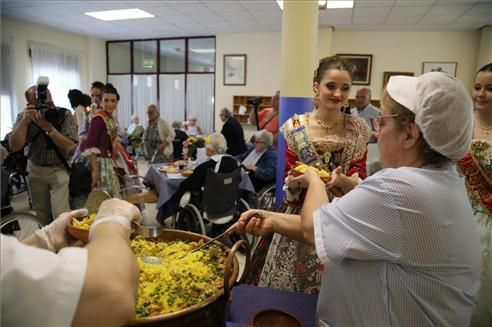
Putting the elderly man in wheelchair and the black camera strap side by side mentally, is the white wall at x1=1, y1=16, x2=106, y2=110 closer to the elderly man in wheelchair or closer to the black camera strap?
the black camera strap

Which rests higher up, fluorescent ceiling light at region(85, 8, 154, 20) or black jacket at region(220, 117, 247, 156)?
fluorescent ceiling light at region(85, 8, 154, 20)

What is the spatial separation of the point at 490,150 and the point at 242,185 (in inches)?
93.5

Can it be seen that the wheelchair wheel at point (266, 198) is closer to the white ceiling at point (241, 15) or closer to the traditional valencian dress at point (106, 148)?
the traditional valencian dress at point (106, 148)

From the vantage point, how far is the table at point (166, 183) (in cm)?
331

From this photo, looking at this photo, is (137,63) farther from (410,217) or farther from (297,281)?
(410,217)

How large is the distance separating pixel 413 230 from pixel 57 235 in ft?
3.15

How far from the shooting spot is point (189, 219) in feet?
11.0

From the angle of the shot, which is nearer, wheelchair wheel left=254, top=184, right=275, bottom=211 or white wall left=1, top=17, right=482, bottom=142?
wheelchair wheel left=254, top=184, right=275, bottom=211

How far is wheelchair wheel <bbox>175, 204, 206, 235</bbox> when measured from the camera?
3.16m

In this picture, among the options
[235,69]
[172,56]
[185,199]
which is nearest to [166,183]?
[185,199]

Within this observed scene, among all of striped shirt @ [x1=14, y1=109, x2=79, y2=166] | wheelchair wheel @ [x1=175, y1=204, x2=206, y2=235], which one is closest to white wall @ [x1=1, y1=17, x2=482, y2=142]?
wheelchair wheel @ [x1=175, y1=204, x2=206, y2=235]

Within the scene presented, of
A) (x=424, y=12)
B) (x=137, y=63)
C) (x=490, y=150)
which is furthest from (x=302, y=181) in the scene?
(x=137, y=63)

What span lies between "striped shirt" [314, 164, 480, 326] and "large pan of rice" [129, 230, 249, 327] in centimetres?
30

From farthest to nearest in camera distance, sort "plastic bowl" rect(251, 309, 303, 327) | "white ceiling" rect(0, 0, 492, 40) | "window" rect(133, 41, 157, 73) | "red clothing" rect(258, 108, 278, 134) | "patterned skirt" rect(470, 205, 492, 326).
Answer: "window" rect(133, 41, 157, 73), "white ceiling" rect(0, 0, 492, 40), "red clothing" rect(258, 108, 278, 134), "patterned skirt" rect(470, 205, 492, 326), "plastic bowl" rect(251, 309, 303, 327)
